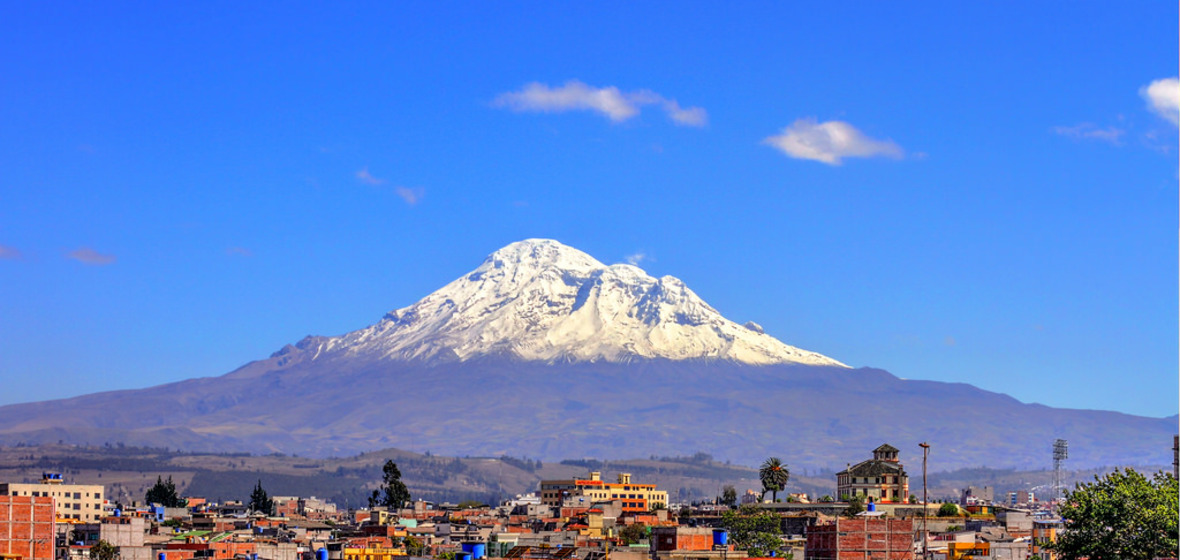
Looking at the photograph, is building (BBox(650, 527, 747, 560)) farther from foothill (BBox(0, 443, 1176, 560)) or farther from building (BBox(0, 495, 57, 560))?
building (BBox(0, 495, 57, 560))

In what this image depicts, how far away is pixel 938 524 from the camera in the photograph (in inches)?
6806

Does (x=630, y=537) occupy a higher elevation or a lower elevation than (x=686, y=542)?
lower

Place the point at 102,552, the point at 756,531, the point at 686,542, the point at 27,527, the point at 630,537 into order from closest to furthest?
1. the point at 27,527
2. the point at 686,542
3. the point at 102,552
4. the point at 630,537
5. the point at 756,531

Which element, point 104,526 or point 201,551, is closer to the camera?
point 201,551

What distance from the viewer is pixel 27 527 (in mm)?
98375

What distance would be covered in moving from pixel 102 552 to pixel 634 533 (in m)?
60.9

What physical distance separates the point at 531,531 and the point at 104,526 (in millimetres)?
53713

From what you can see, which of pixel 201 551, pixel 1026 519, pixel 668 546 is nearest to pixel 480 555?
pixel 668 546

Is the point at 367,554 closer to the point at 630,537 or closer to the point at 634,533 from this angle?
the point at 630,537

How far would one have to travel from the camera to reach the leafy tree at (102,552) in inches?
4991

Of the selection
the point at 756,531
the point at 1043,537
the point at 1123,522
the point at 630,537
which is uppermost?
the point at 1123,522

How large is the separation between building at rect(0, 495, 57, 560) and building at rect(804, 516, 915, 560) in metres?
41.6

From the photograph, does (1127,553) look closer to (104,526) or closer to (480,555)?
(480,555)

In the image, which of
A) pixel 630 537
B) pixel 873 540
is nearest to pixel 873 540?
pixel 873 540
